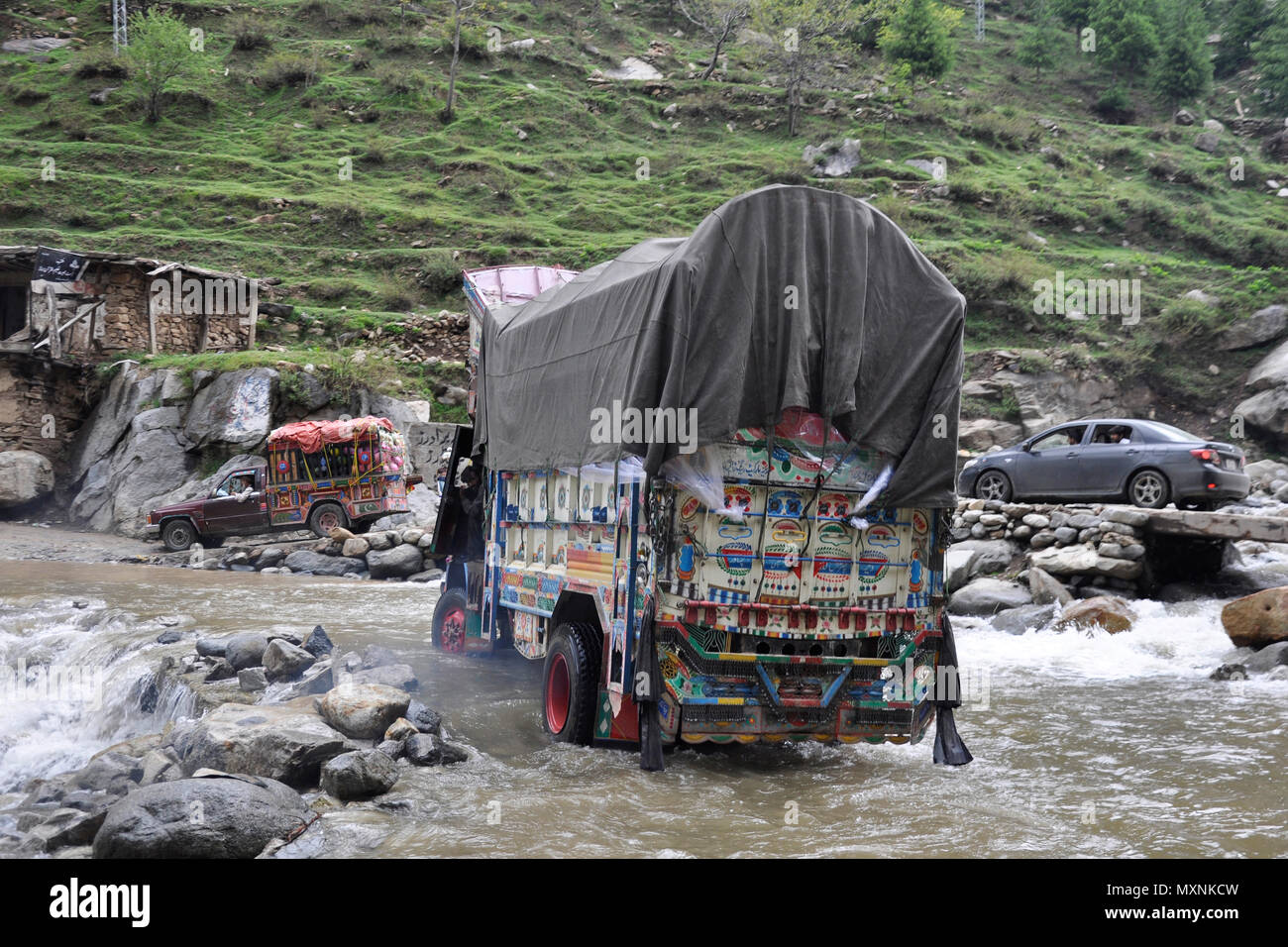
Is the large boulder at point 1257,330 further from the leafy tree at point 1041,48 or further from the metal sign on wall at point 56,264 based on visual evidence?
the leafy tree at point 1041,48

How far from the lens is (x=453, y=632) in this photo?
1109 cm

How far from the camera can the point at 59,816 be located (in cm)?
597

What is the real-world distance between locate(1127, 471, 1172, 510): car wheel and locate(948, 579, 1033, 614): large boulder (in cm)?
252

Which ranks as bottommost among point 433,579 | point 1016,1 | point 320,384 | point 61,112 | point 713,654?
point 433,579

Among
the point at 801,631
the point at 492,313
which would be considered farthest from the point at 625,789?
the point at 492,313

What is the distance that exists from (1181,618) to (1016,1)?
7563 centimetres

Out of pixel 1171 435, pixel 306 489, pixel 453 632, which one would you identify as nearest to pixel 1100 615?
pixel 1171 435

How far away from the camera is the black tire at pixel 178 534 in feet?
68.5

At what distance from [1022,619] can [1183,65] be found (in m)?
54.2

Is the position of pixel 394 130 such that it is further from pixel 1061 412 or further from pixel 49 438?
pixel 1061 412

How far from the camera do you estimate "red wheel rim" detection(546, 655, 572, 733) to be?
761 centimetres

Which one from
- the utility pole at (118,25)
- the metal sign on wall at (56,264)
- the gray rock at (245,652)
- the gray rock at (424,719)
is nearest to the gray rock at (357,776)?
the gray rock at (424,719)

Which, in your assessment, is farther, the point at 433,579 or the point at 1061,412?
the point at 1061,412
